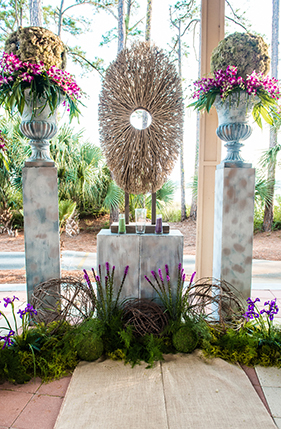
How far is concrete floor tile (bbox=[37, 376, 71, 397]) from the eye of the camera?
1462 mm

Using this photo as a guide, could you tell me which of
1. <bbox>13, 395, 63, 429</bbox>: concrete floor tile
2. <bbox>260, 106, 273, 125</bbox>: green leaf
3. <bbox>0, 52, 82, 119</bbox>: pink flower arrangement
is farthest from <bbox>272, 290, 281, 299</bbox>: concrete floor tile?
<bbox>0, 52, 82, 119</bbox>: pink flower arrangement

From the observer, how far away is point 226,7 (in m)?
2.72

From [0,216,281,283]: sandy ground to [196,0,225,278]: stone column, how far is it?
5.89 feet

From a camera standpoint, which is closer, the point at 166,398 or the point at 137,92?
the point at 166,398

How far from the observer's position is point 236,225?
6.88 feet

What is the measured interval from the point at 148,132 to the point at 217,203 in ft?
2.37

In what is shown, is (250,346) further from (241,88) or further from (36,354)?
(241,88)

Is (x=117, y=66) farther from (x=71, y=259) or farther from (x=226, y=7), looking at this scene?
(x=71, y=259)

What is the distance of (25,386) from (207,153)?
85.5 inches

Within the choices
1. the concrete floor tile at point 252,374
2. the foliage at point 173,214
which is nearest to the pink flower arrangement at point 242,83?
the concrete floor tile at point 252,374

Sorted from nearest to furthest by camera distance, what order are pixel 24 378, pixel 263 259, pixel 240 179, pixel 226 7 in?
pixel 24 378, pixel 240 179, pixel 226 7, pixel 263 259

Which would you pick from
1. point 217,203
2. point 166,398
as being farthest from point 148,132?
point 166,398

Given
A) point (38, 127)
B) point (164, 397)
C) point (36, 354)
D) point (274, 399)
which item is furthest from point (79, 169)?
point (274, 399)

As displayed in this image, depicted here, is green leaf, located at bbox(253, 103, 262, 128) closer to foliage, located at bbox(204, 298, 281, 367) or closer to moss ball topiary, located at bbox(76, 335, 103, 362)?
foliage, located at bbox(204, 298, 281, 367)
